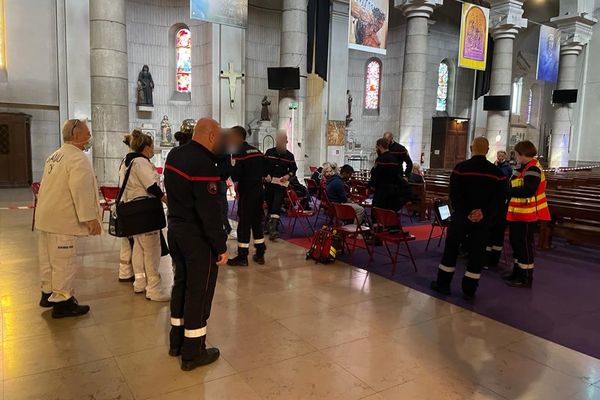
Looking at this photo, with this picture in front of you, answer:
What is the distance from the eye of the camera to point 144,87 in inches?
635

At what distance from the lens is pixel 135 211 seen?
4402mm

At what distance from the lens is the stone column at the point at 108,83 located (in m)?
10.5

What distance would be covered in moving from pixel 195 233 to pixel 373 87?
21105 mm

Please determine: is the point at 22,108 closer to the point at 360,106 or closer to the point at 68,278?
the point at 68,278

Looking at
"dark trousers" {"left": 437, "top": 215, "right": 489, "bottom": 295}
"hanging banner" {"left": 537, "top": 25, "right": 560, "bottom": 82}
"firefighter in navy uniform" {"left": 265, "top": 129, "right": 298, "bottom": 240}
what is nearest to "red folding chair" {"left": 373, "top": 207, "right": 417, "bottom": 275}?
"dark trousers" {"left": 437, "top": 215, "right": 489, "bottom": 295}

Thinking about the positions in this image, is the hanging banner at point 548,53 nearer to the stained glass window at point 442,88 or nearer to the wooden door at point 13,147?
the stained glass window at point 442,88

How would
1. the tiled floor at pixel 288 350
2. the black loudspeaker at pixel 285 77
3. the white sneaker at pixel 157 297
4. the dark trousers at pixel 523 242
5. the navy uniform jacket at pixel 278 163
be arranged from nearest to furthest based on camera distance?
the tiled floor at pixel 288 350, the white sneaker at pixel 157 297, the dark trousers at pixel 523 242, the navy uniform jacket at pixel 278 163, the black loudspeaker at pixel 285 77

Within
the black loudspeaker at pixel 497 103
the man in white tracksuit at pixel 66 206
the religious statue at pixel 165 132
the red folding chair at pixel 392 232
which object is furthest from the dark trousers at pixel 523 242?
the black loudspeaker at pixel 497 103

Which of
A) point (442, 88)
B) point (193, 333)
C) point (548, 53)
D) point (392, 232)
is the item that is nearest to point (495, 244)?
point (392, 232)

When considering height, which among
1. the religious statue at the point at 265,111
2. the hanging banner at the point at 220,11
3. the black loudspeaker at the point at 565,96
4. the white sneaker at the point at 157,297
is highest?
the hanging banner at the point at 220,11

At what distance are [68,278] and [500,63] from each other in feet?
65.3

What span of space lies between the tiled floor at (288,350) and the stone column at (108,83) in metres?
6.02

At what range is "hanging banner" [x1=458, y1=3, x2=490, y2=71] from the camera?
1488 cm

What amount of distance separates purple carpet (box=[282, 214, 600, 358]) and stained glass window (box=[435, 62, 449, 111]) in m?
17.5
